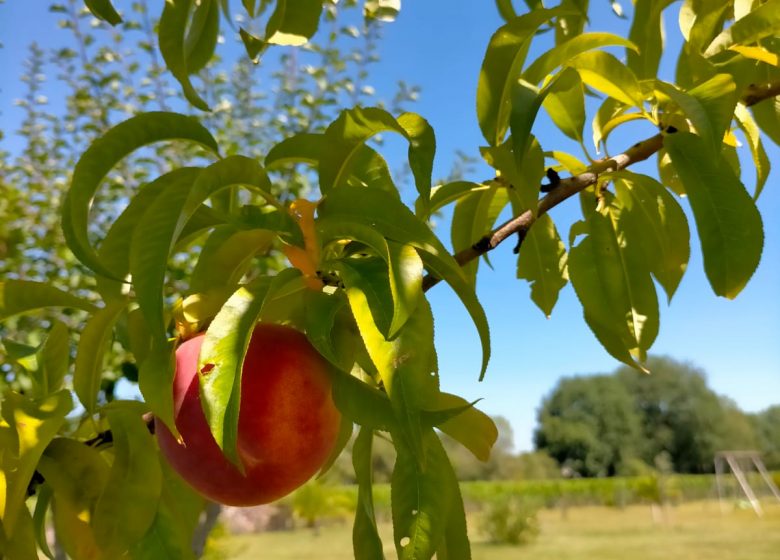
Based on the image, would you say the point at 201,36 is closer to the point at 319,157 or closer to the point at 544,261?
the point at 319,157

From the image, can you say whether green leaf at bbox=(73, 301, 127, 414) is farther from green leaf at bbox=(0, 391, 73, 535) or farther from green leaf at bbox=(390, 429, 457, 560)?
green leaf at bbox=(390, 429, 457, 560)

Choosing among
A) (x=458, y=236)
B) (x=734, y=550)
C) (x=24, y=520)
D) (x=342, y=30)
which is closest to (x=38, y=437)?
(x=24, y=520)

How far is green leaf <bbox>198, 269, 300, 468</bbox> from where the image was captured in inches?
10.5

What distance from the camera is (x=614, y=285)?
1.68 ft

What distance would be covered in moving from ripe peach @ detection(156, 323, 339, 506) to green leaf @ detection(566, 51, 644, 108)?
0.26m

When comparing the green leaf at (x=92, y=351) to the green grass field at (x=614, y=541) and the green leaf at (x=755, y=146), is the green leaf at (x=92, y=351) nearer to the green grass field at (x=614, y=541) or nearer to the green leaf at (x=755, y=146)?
the green leaf at (x=755, y=146)

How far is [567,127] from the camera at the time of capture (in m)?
0.51

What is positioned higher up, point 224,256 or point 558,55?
point 558,55

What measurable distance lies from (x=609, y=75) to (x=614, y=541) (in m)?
13.0

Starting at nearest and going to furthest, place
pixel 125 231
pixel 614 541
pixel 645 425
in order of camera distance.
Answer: pixel 125 231 < pixel 614 541 < pixel 645 425

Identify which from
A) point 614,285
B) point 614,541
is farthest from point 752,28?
point 614,541

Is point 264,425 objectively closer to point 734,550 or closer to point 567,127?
point 567,127

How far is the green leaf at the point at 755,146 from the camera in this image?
0.49 metres

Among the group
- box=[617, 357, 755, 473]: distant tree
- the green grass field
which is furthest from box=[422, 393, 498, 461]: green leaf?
box=[617, 357, 755, 473]: distant tree
